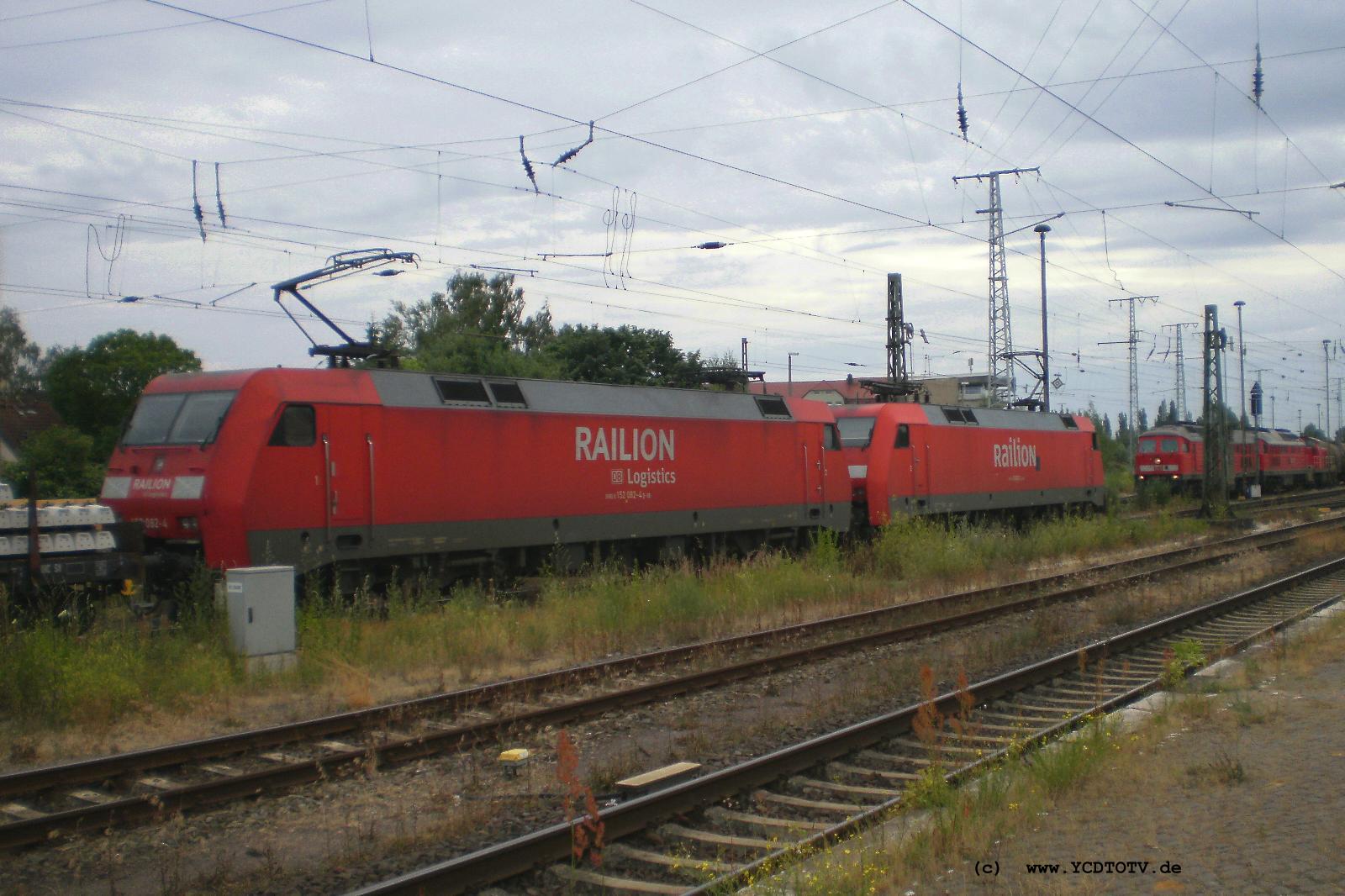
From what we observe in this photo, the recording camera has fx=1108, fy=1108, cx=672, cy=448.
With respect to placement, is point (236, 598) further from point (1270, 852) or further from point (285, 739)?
point (1270, 852)

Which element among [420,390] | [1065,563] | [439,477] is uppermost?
[420,390]

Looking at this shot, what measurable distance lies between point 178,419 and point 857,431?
13.5m

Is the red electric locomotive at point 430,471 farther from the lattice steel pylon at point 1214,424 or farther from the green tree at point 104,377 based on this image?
the green tree at point 104,377

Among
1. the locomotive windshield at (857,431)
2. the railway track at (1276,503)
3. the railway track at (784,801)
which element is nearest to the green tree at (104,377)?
the locomotive windshield at (857,431)

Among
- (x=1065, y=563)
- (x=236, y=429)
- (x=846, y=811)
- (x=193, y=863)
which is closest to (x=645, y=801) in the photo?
(x=846, y=811)

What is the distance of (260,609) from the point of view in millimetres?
10227

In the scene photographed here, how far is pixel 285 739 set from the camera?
811 cm

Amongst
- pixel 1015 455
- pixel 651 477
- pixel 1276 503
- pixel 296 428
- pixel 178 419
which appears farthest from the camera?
pixel 1276 503

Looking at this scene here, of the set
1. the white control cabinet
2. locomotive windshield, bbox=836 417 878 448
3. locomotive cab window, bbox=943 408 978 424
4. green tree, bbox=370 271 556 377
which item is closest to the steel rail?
the white control cabinet

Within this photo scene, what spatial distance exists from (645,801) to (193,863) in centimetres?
240

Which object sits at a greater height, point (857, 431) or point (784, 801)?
point (857, 431)

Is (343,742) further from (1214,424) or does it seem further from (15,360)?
(15,360)

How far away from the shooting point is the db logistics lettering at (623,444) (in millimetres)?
15859

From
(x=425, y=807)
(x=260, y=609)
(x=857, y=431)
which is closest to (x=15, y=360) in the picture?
(x=857, y=431)
